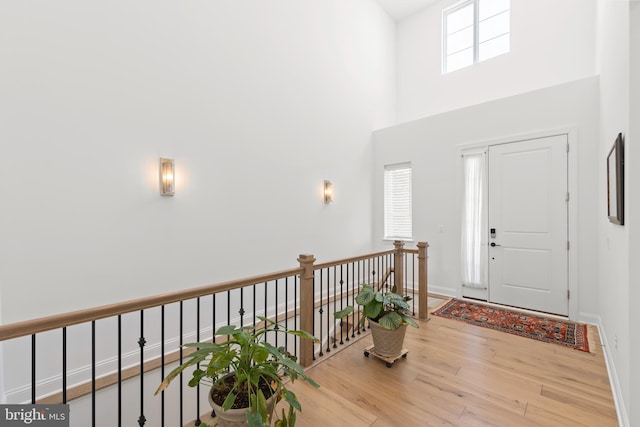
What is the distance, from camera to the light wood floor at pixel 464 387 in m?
2.00

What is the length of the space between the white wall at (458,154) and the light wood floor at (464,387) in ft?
4.73

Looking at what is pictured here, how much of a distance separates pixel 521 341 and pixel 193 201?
388 centimetres

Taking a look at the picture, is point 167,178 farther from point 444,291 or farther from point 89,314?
point 444,291

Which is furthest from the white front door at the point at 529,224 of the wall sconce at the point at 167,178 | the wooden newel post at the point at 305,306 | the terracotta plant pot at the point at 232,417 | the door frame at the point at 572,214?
the wall sconce at the point at 167,178

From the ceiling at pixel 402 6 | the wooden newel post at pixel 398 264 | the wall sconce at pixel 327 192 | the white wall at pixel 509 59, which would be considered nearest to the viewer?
the wooden newel post at pixel 398 264

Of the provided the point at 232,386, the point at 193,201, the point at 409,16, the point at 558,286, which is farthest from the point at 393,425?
the point at 409,16

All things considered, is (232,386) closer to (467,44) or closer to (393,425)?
(393,425)

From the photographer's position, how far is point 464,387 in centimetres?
234

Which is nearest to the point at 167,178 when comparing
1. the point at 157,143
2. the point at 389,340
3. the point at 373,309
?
the point at 157,143

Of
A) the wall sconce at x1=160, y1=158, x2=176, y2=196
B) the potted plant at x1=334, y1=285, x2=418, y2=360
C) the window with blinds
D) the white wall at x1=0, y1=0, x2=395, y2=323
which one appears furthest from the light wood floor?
the window with blinds

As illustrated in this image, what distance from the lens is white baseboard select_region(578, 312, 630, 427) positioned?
1.90m

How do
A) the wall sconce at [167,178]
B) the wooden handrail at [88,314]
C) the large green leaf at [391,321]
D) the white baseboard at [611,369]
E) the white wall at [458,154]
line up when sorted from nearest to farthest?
Result: the wooden handrail at [88,314], the white baseboard at [611,369], the large green leaf at [391,321], the wall sconce at [167,178], the white wall at [458,154]

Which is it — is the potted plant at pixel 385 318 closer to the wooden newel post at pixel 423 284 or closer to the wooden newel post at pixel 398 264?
the wooden newel post at pixel 398 264

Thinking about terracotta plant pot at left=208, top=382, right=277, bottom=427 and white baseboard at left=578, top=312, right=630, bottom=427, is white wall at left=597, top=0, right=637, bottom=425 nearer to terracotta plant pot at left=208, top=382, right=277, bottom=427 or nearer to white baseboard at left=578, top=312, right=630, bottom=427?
white baseboard at left=578, top=312, right=630, bottom=427
